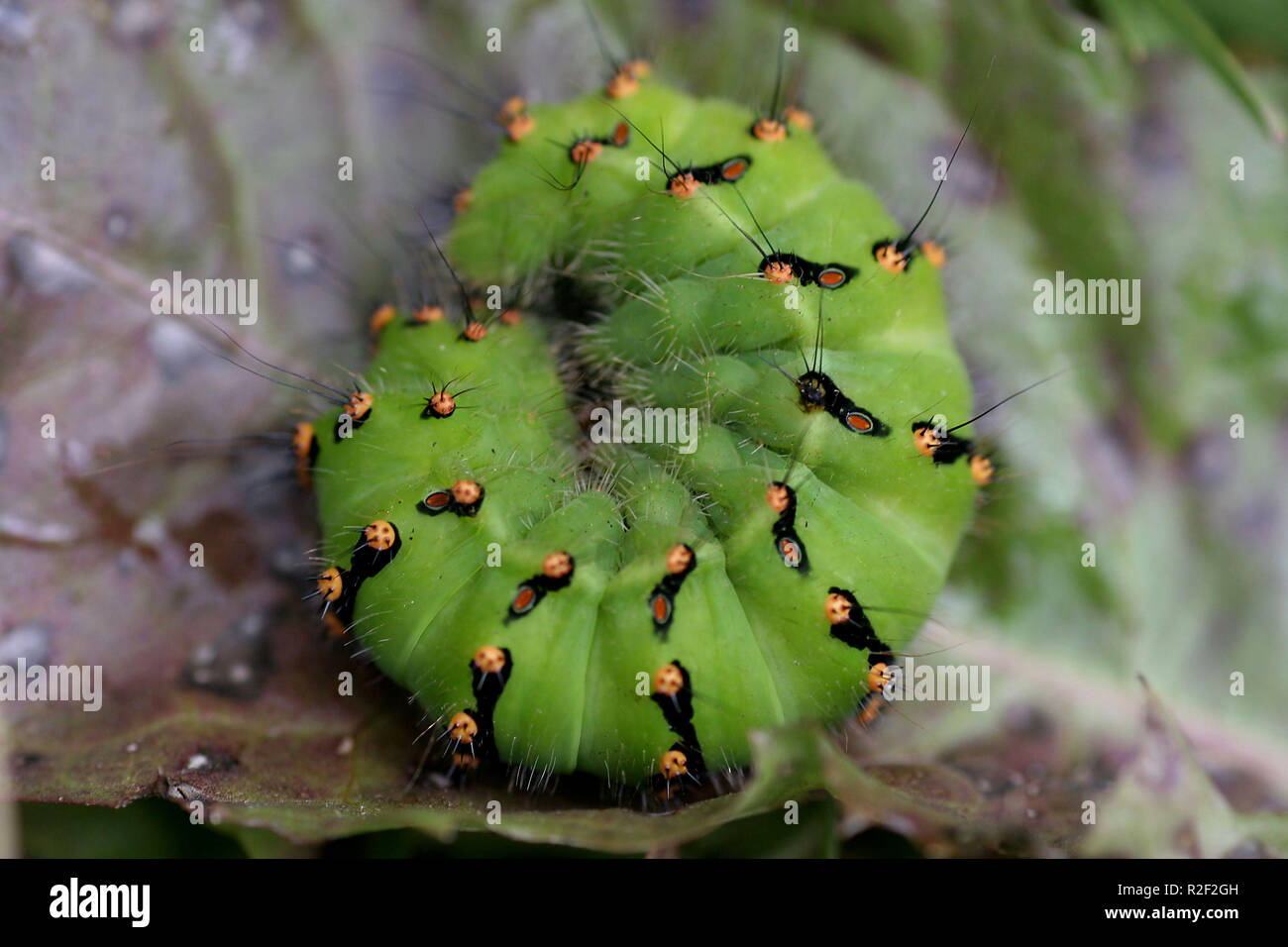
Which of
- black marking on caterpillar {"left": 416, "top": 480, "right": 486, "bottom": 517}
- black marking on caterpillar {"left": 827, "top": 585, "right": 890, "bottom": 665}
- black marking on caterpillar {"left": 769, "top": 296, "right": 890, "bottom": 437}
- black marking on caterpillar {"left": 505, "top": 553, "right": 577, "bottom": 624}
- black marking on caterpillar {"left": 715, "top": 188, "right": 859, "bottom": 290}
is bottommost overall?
black marking on caterpillar {"left": 827, "top": 585, "right": 890, "bottom": 665}

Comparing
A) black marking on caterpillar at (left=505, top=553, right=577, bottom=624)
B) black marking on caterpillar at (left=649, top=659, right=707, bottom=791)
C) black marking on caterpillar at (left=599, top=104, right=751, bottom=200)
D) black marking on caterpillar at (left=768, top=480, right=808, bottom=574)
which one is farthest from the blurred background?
black marking on caterpillar at (left=599, top=104, right=751, bottom=200)

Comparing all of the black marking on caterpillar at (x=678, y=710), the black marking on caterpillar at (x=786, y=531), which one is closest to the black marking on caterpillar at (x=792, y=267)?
the black marking on caterpillar at (x=786, y=531)

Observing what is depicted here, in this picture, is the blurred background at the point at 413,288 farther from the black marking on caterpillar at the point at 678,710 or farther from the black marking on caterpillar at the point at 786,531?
the black marking on caterpillar at the point at 786,531

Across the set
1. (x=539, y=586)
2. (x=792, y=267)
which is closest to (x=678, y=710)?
(x=539, y=586)

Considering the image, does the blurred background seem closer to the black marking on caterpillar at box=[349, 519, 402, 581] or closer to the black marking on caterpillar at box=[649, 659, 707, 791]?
the black marking on caterpillar at box=[649, 659, 707, 791]

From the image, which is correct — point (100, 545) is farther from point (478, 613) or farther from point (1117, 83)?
point (1117, 83)
